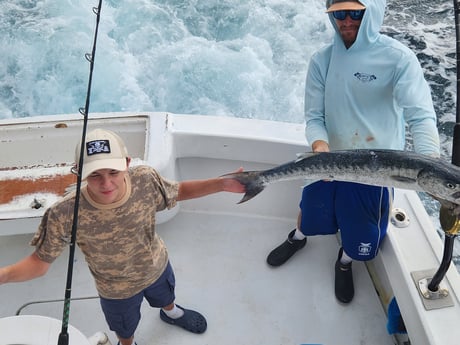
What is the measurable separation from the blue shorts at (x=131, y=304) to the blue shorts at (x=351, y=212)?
0.87m

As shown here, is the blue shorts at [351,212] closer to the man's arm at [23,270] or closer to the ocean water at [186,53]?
the man's arm at [23,270]

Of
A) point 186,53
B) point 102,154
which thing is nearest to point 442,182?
point 102,154

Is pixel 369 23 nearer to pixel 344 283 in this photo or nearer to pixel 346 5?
pixel 346 5

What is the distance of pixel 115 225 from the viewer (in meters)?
1.69

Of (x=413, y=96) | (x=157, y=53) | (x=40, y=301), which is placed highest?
(x=413, y=96)

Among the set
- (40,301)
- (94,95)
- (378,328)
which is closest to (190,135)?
(40,301)

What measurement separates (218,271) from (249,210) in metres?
0.51

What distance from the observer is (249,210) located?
10.3ft

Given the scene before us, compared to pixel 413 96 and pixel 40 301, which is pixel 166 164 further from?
pixel 413 96

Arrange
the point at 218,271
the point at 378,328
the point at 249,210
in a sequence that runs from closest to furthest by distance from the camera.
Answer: the point at 378,328 → the point at 218,271 → the point at 249,210

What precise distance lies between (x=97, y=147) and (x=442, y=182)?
1.18m

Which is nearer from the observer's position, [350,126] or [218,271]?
[350,126]

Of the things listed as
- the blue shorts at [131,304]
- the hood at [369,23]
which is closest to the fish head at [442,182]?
the hood at [369,23]

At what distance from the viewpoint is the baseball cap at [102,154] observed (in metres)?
1.52
